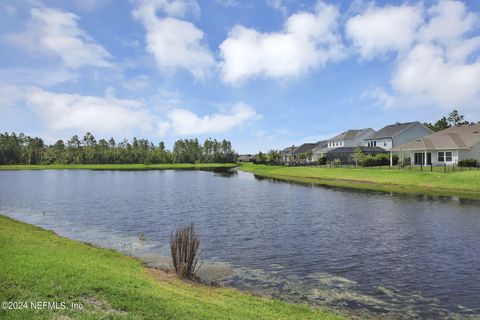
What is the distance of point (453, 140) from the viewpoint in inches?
2729

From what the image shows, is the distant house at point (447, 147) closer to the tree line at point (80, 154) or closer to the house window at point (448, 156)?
the house window at point (448, 156)

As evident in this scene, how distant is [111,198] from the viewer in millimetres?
46250

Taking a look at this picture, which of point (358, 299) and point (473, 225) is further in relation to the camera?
point (473, 225)

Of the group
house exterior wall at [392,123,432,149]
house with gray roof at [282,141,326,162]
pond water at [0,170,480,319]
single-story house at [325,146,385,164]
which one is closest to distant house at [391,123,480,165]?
house exterior wall at [392,123,432,149]

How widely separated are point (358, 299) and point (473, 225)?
59.9ft

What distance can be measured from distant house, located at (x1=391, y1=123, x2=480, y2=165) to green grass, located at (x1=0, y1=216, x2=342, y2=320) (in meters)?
65.4

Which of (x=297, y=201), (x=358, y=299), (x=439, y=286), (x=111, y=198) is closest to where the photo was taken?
(x=358, y=299)

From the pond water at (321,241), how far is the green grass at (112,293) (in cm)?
235

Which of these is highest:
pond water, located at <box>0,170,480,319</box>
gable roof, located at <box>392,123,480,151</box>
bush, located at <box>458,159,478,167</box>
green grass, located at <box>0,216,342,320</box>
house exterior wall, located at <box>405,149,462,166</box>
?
gable roof, located at <box>392,123,480,151</box>

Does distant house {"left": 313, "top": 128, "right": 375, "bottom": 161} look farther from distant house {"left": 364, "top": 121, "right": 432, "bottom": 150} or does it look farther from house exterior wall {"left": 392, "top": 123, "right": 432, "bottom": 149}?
house exterior wall {"left": 392, "top": 123, "right": 432, "bottom": 149}

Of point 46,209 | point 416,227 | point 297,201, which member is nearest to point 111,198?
point 46,209

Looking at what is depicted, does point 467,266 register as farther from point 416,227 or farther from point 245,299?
point 245,299

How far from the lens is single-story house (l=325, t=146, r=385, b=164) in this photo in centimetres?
9500

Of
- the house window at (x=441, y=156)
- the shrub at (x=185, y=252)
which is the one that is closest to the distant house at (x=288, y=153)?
the house window at (x=441, y=156)
